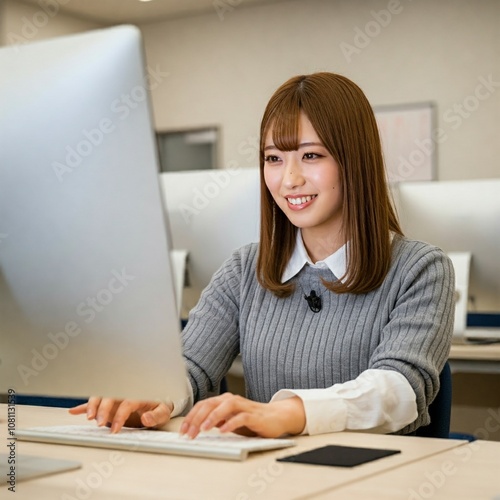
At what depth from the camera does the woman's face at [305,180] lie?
5.19 ft

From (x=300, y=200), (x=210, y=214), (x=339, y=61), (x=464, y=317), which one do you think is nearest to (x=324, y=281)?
(x=300, y=200)

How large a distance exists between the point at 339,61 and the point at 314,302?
17.1 feet

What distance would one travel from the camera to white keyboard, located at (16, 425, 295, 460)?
106 cm

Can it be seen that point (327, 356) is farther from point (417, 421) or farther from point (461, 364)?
point (461, 364)

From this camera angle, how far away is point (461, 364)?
257 cm

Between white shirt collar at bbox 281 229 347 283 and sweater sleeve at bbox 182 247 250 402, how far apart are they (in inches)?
5.0

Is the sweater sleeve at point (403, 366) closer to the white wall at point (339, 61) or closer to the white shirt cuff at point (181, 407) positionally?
the white shirt cuff at point (181, 407)

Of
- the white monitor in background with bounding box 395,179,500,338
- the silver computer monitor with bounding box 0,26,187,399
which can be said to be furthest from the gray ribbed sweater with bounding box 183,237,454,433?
the white monitor in background with bounding box 395,179,500,338

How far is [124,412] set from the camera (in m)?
1.26

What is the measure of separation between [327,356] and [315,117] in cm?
44

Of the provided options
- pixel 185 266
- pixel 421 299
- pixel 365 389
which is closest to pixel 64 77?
pixel 365 389

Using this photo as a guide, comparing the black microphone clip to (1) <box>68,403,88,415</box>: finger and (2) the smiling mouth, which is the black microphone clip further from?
(1) <box>68,403,88,415</box>: finger

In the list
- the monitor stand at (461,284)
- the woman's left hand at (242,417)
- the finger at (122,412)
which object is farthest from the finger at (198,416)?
the monitor stand at (461,284)

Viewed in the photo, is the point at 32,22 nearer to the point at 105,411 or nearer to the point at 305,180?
the point at 305,180
